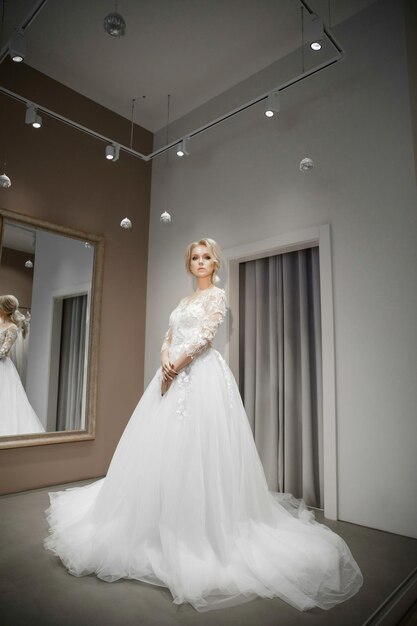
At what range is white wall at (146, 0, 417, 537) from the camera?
9.71 ft

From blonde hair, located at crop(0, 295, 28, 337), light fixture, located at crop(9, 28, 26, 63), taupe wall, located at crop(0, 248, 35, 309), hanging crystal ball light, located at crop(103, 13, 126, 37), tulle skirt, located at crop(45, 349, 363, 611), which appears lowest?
tulle skirt, located at crop(45, 349, 363, 611)

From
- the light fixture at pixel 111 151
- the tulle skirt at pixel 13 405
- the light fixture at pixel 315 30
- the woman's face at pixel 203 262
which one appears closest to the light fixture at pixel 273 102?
the light fixture at pixel 315 30

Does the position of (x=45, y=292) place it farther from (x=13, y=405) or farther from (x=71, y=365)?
(x=13, y=405)

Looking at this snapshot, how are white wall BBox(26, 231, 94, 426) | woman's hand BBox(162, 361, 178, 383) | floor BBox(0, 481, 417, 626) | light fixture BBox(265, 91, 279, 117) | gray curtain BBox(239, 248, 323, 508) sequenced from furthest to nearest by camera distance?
white wall BBox(26, 231, 94, 426) < gray curtain BBox(239, 248, 323, 508) < light fixture BBox(265, 91, 279, 117) < woman's hand BBox(162, 361, 178, 383) < floor BBox(0, 481, 417, 626)

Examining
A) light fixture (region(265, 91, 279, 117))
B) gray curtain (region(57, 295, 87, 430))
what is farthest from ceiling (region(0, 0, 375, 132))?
gray curtain (region(57, 295, 87, 430))

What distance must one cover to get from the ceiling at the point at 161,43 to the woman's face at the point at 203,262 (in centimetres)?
201

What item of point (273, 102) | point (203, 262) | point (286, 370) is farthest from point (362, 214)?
point (286, 370)

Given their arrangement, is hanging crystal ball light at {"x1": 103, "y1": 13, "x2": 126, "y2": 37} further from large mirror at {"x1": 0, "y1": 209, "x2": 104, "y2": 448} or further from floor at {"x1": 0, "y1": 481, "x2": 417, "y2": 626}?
floor at {"x1": 0, "y1": 481, "x2": 417, "y2": 626}

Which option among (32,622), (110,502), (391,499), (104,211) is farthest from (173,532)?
(104,211)

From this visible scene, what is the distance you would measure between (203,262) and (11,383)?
6.69 ft

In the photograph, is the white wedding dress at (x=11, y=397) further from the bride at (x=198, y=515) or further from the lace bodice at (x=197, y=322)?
the lace bodice at (x=197, y=322)

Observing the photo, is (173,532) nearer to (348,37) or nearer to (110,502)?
(110,502)

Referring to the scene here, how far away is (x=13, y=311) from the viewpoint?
3758mm

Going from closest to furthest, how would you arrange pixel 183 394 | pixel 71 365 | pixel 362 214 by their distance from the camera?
1. pixel 183 394
2. pixel 362 214
3. pixel 71 365
